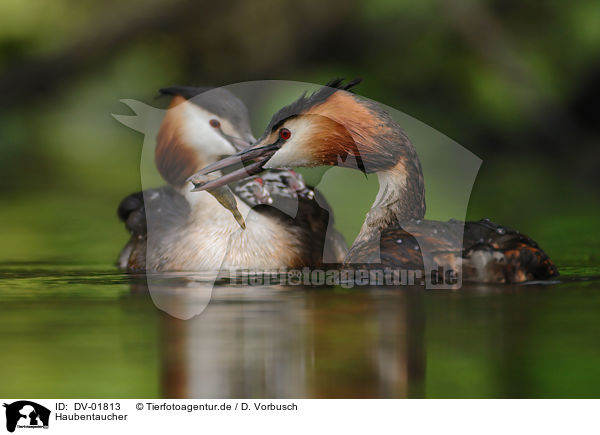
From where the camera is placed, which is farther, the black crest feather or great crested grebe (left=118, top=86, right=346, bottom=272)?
great crested grebe (left=118, top=86, right=346, bottom=272)

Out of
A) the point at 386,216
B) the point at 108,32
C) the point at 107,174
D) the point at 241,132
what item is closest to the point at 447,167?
the point at 241,132

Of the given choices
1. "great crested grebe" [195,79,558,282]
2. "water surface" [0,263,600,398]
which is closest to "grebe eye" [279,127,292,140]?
"great crested grebe" [195,79,558,282]

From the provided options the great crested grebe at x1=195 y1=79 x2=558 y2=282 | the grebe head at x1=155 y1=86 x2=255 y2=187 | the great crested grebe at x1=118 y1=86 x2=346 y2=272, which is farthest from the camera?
the grebe head at x1=155 y1=86 x2=255 y2=187

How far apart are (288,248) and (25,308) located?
1604mm

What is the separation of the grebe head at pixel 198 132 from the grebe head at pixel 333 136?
2.78ft

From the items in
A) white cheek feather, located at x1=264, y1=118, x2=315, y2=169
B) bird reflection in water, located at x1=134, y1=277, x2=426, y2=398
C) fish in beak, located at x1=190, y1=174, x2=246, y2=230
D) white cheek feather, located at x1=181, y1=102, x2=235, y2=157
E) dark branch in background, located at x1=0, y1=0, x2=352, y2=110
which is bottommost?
bird reflection in water, located at x1=134, y1=277, x2=426, y2=398

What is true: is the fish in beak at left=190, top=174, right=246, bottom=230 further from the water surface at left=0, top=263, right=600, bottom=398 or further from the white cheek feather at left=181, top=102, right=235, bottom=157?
the water surface at left=0, top=263, right=600, bottom=398

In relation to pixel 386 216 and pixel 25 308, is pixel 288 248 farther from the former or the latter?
pixel 25 308

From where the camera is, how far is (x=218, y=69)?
34.6 ft

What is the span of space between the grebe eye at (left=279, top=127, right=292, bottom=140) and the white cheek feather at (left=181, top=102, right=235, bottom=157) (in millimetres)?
919

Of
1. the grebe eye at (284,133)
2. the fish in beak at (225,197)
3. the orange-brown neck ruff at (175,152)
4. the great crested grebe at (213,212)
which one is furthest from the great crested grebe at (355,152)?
the orange-brown neck ruff at (175,152)

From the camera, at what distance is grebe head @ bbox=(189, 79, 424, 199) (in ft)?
16.4

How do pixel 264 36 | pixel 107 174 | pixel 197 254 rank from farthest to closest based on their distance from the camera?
1. pixel 264 36
2. pixel 107 174
3. pixel 197 254

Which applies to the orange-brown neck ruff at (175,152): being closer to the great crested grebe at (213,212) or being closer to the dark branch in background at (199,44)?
the great crested grebe at (213,212)
